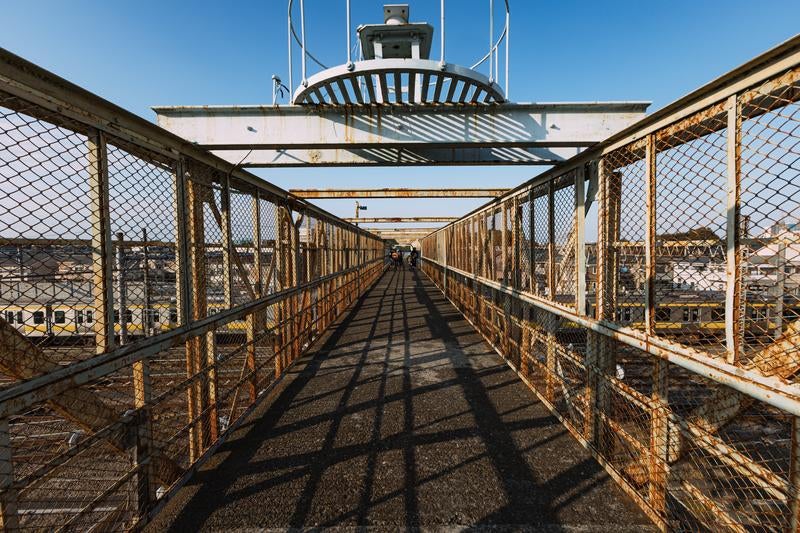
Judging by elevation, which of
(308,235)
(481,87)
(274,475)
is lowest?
(274,475)

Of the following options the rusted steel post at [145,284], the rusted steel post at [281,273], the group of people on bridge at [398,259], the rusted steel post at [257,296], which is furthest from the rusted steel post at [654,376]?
the group of people on bridge at [398,259]

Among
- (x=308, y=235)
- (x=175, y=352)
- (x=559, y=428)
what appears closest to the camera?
(x=559, y=428)

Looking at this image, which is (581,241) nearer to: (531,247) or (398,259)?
(531,247)

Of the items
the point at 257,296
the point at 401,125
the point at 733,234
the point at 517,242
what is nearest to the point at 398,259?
the point at 517,242

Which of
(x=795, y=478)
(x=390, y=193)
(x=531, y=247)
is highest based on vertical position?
(x=390, y=193)

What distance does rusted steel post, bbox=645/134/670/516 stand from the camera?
271 centimetres

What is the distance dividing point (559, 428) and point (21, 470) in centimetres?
750

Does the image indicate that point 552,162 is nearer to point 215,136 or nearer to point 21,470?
point 215,136

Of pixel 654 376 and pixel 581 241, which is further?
pixel 581 241

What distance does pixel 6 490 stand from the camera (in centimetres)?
188

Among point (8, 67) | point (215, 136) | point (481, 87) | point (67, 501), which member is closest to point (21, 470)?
Answer: point (67, 501)

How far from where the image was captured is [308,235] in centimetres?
804

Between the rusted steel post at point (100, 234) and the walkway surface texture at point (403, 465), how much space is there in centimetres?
171

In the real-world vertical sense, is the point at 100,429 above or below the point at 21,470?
above
